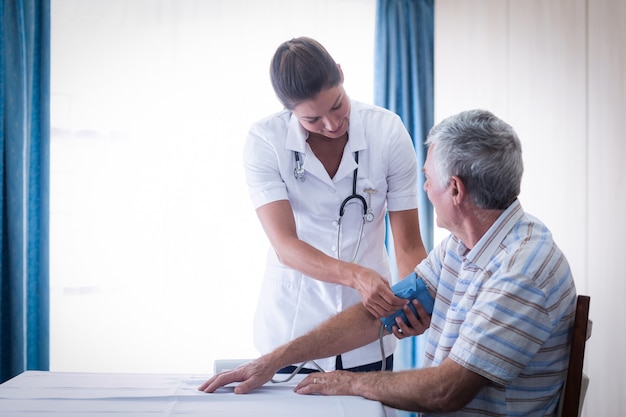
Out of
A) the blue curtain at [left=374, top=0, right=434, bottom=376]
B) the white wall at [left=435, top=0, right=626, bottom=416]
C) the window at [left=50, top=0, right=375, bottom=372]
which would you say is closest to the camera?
the white wall at [left=435, top=0, right=626, bottom=416]

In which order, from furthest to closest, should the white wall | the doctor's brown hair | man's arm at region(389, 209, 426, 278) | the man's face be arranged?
the white wall, man's arm at region(389, 209, 426, 278), the doctor's brown hair, the man's face

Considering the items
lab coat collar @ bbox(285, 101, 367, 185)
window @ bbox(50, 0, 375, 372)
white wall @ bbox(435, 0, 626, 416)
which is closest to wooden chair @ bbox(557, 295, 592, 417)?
lab coat collar @ bbox(285, 101, 367, 185)

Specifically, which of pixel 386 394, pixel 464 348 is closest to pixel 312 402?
pixel 386 394

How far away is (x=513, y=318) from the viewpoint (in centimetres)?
125

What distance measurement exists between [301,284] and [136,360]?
178 centimetres

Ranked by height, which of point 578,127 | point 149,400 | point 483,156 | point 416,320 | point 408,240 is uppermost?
point 578,127

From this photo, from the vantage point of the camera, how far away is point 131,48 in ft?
10.9

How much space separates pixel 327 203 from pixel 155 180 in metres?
1.69

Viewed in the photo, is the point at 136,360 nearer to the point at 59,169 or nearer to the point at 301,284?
the point at 59,169

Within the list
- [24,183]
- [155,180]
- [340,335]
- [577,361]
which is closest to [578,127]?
[340,335]

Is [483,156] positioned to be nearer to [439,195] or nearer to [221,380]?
[439,195]

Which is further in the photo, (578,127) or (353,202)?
(578,127)

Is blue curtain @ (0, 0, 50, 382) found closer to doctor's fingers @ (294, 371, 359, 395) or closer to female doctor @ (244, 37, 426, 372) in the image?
female doctor @ (244, 37, 426, 372)

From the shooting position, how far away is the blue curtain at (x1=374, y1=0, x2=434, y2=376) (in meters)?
3.69
